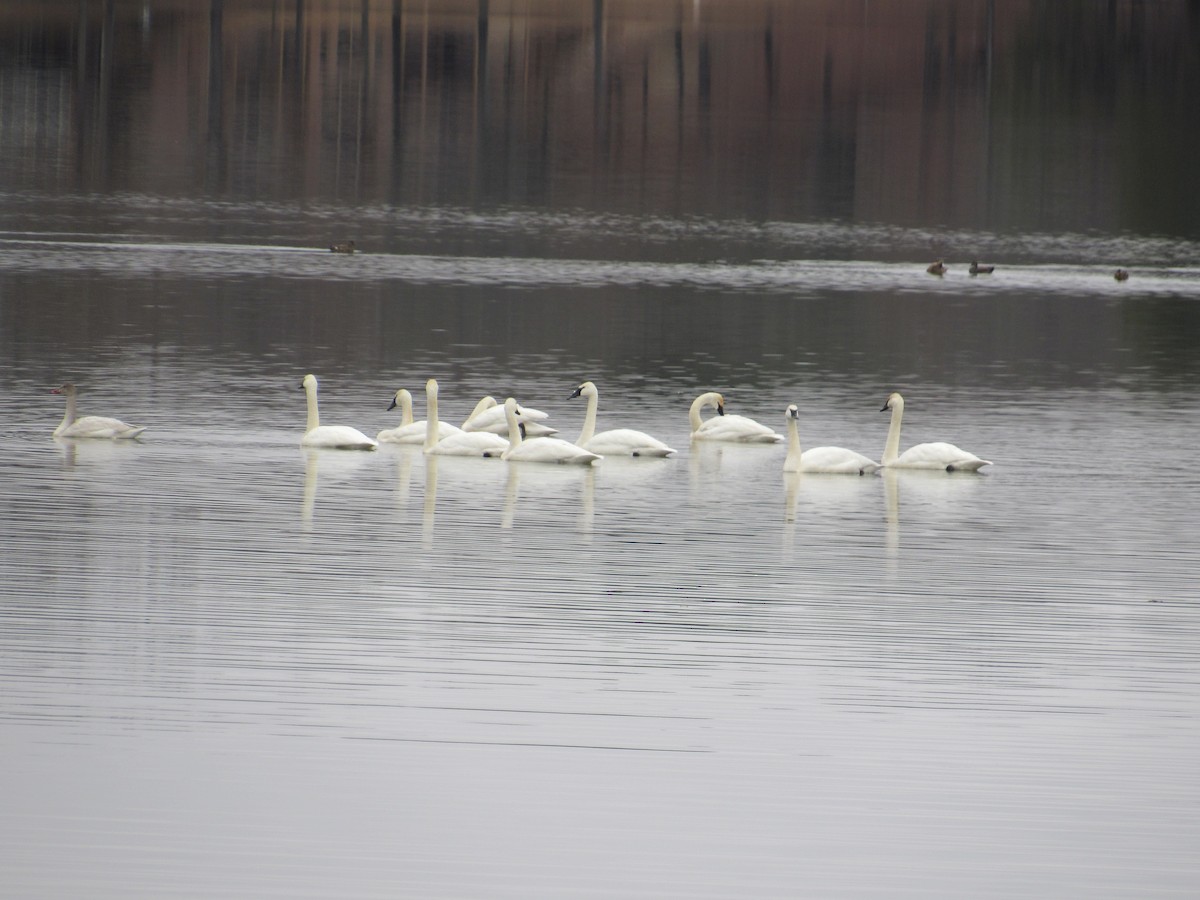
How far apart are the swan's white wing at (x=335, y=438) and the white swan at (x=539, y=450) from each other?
1.63 metres

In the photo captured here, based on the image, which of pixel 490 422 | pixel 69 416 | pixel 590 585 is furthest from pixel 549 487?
pixel 69 416

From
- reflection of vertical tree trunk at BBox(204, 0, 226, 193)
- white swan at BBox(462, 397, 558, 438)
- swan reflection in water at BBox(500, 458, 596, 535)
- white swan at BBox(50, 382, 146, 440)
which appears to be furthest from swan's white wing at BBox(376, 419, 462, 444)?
reflection of vertical tree trunk at BBox(204, 0, 226, 193)

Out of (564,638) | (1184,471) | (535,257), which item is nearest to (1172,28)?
(535,257)

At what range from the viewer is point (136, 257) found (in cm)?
4844

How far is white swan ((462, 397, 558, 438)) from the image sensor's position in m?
26.0

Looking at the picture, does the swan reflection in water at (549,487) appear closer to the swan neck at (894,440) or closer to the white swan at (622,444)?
the white swan at (622,444)

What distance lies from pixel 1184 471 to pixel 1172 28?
160 metres

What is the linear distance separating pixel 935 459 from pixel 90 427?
9050 millimetres

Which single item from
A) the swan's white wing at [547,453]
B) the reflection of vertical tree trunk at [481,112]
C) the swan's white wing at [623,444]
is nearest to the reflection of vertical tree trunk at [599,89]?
the reflection of vertical tree trunk at [481,112]

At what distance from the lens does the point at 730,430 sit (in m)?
26.3

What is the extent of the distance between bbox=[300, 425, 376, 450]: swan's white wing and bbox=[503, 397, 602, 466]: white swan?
163 centimetres

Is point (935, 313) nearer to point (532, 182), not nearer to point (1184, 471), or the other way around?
point (1184, 471)

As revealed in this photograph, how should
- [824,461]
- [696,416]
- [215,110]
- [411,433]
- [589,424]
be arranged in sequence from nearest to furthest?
1. [824,461]
2. [411,433]
3. [589,424]
4. [696,416]
5. [215,110]

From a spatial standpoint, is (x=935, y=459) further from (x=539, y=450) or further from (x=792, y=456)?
(x=539, y=450)
